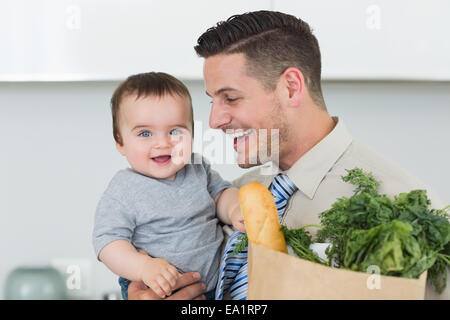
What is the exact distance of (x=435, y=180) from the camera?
2574mm

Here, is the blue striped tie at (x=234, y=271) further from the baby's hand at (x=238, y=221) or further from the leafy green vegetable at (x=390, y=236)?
the leafy green vegetable at (x=390, y=236)

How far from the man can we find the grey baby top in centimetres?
10

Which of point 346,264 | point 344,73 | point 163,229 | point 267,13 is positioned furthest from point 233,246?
point 344,73

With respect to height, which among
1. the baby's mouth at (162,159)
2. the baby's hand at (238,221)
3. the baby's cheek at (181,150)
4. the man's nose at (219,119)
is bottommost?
the baby's hand at (238,221)

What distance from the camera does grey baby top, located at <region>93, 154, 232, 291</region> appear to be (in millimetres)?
1253

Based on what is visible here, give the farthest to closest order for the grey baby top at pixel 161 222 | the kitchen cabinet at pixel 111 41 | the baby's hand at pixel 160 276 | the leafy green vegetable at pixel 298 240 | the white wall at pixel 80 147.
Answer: the white wall at pixel 80 147 < the kitchen cabinet at pixel 111 41 < the grey baby top at pixel 161 222 < the baby's hand at pixel 160 276 < the leafy green vegetable at pixel 298 240

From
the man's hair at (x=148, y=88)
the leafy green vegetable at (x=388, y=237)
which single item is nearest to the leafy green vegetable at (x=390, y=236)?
the leafy green vegetable at (x=388, y=237)

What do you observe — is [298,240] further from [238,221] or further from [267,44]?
[267,44]

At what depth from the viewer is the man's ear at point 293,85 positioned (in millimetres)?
1374

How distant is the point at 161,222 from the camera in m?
1.27

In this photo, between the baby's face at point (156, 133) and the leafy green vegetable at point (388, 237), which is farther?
the baby's face at point (156, 133)

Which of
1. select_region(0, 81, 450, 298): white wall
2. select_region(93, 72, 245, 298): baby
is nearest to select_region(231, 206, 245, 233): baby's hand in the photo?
select_region(93, 72, 245, 298): baby

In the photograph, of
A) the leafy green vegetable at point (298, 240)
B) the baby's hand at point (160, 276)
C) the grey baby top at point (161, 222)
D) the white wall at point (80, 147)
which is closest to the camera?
the leafy green vegetable at point (298, 240)
